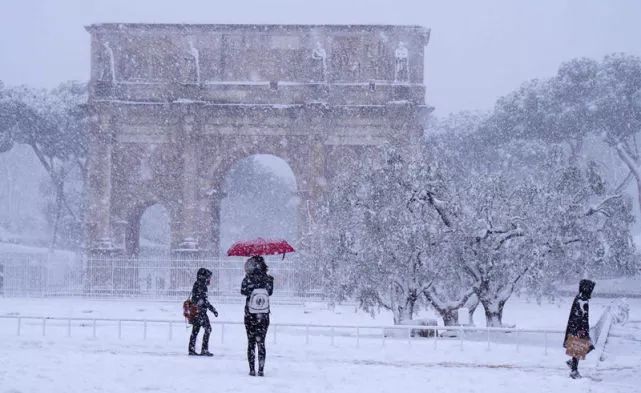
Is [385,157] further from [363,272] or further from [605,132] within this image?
→ [605,132]

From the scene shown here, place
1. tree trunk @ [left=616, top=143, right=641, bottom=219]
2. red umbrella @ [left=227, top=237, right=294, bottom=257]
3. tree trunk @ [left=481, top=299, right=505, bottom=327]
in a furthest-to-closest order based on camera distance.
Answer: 1. tree trunk @ [left=616, top=143, right=641, bottom=219]
2. tree trunk @ [left=481, top=299, right=505, bottom=327]
3. red umbrella @ [left=227, top=237, right=294, bottom=257]

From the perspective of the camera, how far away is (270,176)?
6053cm

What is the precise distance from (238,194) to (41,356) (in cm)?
4600

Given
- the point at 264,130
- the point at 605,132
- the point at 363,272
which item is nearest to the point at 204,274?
the point at 363,272

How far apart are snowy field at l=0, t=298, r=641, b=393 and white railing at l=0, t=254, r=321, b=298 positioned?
36.4ft

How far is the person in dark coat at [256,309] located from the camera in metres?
9.55

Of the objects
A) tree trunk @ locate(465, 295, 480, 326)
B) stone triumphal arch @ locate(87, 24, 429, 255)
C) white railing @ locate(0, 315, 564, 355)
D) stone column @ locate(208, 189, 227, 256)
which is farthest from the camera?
stone column @ locate(208, 189, 227, 256)

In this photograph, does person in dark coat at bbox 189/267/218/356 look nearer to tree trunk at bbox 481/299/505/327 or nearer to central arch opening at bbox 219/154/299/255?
tree trunk at bbox 481/299/505/327

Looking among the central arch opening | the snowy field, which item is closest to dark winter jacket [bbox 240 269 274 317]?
the snowy field

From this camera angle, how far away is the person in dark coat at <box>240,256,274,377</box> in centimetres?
955

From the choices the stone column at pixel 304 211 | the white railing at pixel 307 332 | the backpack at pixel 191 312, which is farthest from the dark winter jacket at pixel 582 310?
the stone column at pixel 304 211

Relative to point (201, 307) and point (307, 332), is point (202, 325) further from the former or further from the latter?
point (307, 332)

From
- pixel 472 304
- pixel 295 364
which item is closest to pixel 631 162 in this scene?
pixel 472 304

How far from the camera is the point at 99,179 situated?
31328mm
